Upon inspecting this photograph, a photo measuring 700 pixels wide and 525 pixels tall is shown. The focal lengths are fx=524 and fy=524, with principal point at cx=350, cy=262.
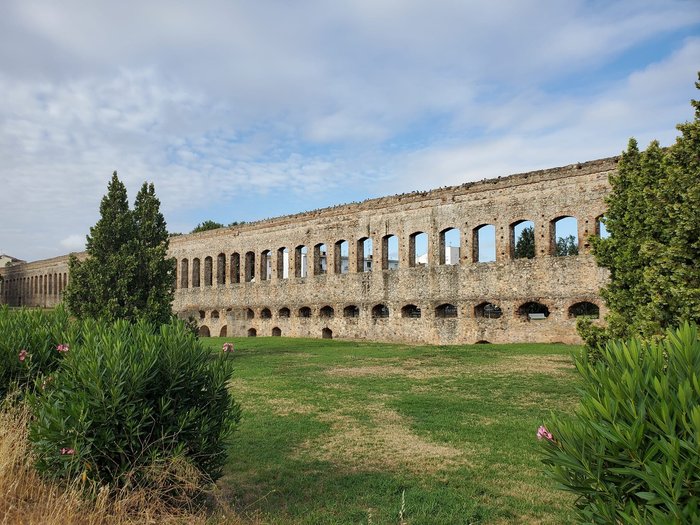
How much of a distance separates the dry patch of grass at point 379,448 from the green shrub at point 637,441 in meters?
3.80

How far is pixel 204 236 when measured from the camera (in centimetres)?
3838

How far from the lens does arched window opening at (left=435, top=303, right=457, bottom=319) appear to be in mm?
25297

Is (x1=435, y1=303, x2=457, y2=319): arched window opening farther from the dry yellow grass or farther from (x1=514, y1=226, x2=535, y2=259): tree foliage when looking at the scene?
(x1=514, y1=226, x2=535, y2=259): tree foliage

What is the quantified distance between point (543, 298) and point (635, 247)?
598 inches

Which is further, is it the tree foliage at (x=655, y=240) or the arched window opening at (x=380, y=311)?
the arched window opening at (x=380, y=311)

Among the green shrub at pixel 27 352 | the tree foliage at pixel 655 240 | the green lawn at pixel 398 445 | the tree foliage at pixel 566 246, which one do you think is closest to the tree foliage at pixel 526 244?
the tree foliage at pixel 566 246

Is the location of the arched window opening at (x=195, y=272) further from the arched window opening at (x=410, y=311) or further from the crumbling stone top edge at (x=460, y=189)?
the arched window opening at (x=410, y=311)

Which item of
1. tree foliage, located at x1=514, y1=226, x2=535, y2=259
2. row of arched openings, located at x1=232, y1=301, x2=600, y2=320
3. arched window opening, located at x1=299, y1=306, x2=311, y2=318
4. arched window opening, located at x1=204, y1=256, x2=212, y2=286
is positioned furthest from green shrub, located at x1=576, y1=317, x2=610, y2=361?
tree foliage, located at x1=514, y1=226, x2=535, y2=259

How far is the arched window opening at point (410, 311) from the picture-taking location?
86.8 feet

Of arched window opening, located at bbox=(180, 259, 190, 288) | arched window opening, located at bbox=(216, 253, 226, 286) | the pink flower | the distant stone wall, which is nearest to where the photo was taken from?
the pink flower

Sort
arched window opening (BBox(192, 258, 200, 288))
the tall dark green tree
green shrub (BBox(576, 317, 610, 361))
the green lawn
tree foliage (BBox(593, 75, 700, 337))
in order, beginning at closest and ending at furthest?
the green lawn, tree foliage (BBox(593, 75, 700, 337)), green shrub (BBox(576, 317, 610, 361)), the tall dark green tree, arched window opening (BBox(192, 258, 200, 288))

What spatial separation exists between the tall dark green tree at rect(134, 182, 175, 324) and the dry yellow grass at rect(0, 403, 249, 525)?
1142 centimetres

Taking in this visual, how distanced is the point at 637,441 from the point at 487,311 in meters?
23.4

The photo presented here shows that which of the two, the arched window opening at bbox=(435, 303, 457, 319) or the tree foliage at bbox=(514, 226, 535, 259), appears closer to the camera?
the arched window opening at bbox=(435, 303, 457, 319)
